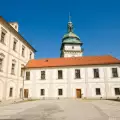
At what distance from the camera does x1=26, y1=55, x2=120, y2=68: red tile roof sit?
92.2 feet

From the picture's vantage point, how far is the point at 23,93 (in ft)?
94.0

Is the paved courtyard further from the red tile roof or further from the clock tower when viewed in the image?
the clock tower

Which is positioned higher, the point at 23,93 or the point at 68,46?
the point at 68,46

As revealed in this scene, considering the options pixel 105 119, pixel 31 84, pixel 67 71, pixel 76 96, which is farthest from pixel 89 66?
pixel 105 119

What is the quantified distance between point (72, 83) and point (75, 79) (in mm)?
977

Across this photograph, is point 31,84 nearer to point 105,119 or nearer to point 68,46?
point 105,119

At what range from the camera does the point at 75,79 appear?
27.8 meters

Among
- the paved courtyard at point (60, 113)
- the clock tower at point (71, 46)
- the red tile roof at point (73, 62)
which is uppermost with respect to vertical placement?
the clock tower at point (71, 46)

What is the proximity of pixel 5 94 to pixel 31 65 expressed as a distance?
390 inches

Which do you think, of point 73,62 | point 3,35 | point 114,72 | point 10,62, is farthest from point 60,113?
point 73,62

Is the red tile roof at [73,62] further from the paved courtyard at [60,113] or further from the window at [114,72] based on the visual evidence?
the paved courtyard at [60,113]

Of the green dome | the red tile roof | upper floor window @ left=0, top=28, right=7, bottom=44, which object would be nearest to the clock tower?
the green dome

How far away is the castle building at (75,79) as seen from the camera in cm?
2662

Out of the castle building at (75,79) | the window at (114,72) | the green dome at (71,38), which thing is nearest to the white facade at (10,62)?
the castle building at (75,79)
